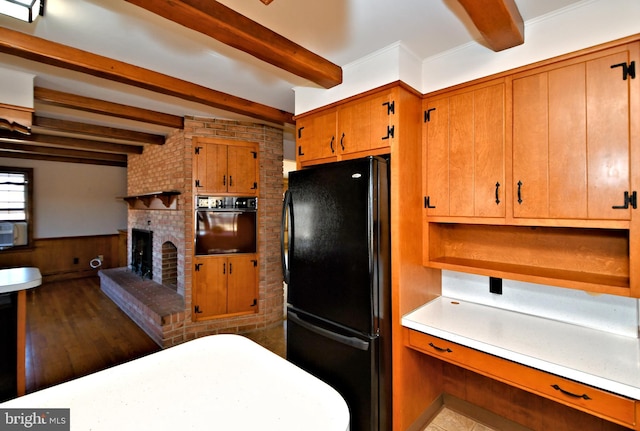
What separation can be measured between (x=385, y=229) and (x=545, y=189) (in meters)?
0.91

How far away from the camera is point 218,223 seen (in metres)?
3.60

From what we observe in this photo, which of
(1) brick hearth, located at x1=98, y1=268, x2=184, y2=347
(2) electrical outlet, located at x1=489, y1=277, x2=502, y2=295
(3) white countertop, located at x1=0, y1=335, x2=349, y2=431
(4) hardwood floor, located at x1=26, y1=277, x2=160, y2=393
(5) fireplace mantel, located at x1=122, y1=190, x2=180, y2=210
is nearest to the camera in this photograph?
(3) white countertop, located at x1=0, y1=335, x2=349, y2=431

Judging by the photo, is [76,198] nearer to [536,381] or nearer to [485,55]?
[485,55]

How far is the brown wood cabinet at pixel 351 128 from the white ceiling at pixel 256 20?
297 millimetres

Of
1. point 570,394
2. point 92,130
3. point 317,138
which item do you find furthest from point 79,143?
point 570,394

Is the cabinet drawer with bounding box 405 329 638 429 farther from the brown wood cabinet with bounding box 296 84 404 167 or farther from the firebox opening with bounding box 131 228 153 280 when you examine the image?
the firebox opening with bounding box 131 228 153 280

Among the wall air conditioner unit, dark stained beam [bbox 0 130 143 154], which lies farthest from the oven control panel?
the wall air conditioner unit

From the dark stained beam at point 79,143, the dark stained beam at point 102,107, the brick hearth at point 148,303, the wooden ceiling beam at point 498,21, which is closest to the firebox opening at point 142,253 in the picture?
the brick hearth at point 148,303

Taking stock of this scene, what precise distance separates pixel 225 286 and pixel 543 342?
3.14 m

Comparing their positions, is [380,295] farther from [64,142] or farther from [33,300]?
[33,300]

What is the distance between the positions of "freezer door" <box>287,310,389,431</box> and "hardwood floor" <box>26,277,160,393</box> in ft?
7.16

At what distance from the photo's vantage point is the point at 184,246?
3.51 m

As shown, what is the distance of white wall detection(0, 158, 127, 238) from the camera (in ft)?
18.6

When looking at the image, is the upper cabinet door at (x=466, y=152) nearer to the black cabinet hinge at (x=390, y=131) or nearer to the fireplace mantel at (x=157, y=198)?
the black cabinet hinge at (x=390, y=131)
